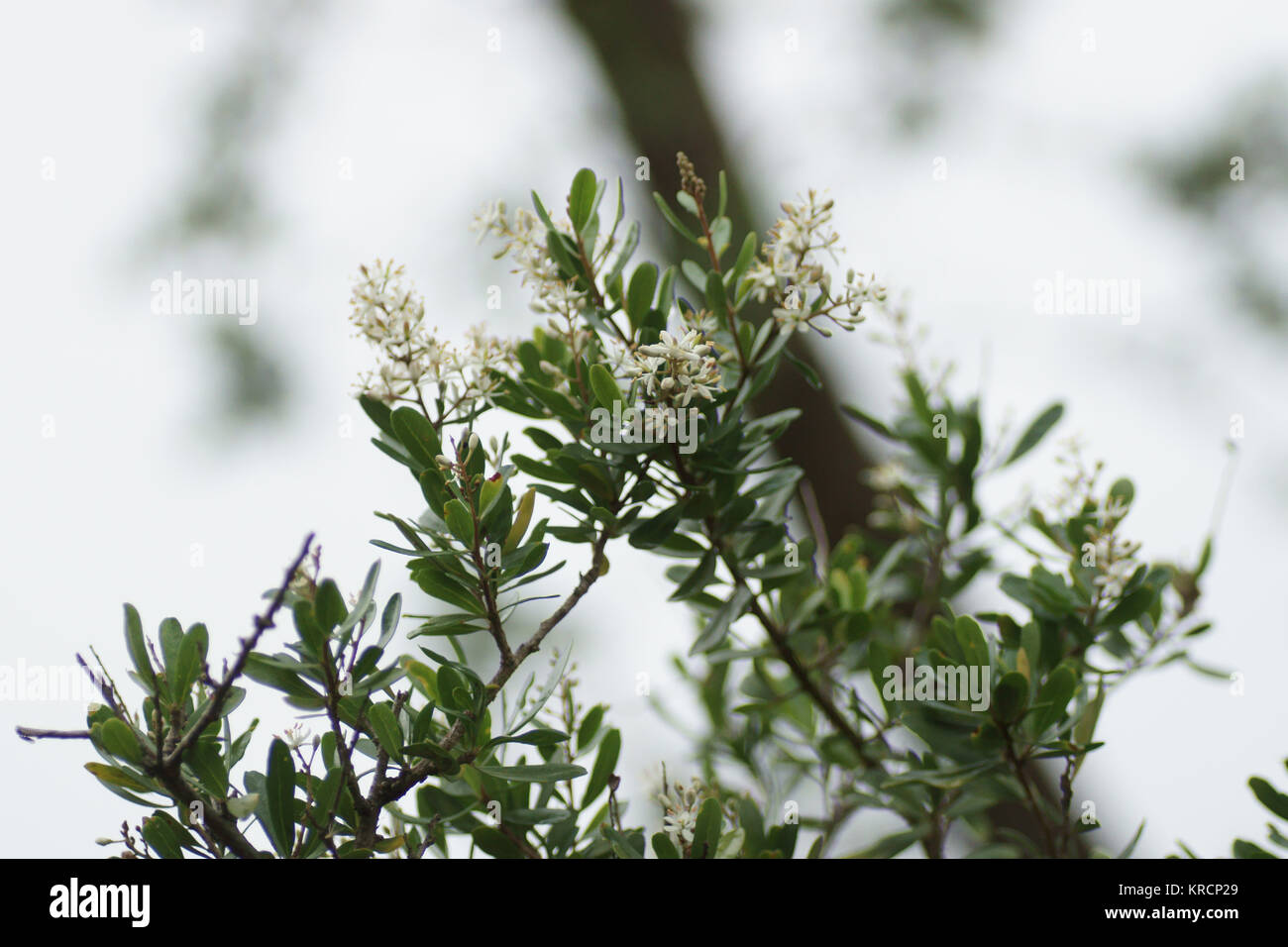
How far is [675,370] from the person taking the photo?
546 mm

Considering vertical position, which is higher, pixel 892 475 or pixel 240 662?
pixel 892 475

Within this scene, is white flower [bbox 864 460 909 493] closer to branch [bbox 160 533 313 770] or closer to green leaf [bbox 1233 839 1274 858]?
green leaf [bbox 1233 839 1274 858]

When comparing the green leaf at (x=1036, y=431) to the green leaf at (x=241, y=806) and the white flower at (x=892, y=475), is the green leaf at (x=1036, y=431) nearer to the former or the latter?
the white flower at (x=892, y=475)

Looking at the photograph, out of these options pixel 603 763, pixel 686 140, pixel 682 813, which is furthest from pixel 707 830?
pixel 686 140

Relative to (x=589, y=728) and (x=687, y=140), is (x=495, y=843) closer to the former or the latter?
(x=589, y=728)

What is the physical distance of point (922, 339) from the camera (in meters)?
0.93

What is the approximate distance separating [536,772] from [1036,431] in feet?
1.94

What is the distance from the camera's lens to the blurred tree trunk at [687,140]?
172cm

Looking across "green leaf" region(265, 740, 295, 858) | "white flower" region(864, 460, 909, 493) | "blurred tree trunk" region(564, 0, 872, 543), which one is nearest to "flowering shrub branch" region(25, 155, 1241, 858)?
"green leaf" region(265, 740, 295, 858)

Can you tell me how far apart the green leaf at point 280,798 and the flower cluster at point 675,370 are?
30 centimetres
